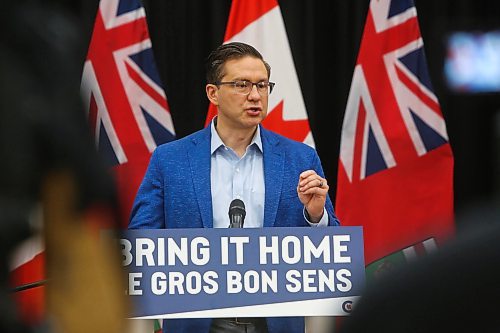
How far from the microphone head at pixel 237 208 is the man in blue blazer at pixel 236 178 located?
0.18ft

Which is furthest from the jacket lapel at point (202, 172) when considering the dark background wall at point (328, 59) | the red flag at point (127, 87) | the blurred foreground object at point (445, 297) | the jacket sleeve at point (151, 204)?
the blurred foreground object at point (445, 297)

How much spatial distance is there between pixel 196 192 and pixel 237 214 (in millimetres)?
176

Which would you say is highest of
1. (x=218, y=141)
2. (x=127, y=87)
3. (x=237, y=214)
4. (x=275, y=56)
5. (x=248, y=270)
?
(x=275, y=56)

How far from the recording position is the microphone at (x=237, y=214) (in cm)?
295

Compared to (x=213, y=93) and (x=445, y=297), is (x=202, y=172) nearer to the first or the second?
(x=213, y=93)

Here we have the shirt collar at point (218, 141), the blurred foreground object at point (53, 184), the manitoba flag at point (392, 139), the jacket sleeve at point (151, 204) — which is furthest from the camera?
the manitoba flag at point (392, 139)

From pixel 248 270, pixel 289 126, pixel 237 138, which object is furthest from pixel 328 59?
pixel 248 270

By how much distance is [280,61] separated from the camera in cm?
480

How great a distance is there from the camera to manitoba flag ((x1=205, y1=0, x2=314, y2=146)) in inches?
187

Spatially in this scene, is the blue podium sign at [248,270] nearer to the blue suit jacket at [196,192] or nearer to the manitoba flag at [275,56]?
the blue suit jacket at [196,192]

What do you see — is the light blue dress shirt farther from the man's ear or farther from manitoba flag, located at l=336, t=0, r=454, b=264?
manitoba flag, located at l=336, t=0, r=454, b=264

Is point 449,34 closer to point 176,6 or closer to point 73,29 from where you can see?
point 176,6

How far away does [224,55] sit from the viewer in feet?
10.9

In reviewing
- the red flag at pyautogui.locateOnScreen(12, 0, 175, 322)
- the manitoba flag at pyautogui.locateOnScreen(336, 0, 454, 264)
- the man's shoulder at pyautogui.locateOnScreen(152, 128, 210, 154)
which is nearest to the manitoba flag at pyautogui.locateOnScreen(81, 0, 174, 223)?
the red flag at pyautogui.locateOnScreen(12, 0, 175, 322)
